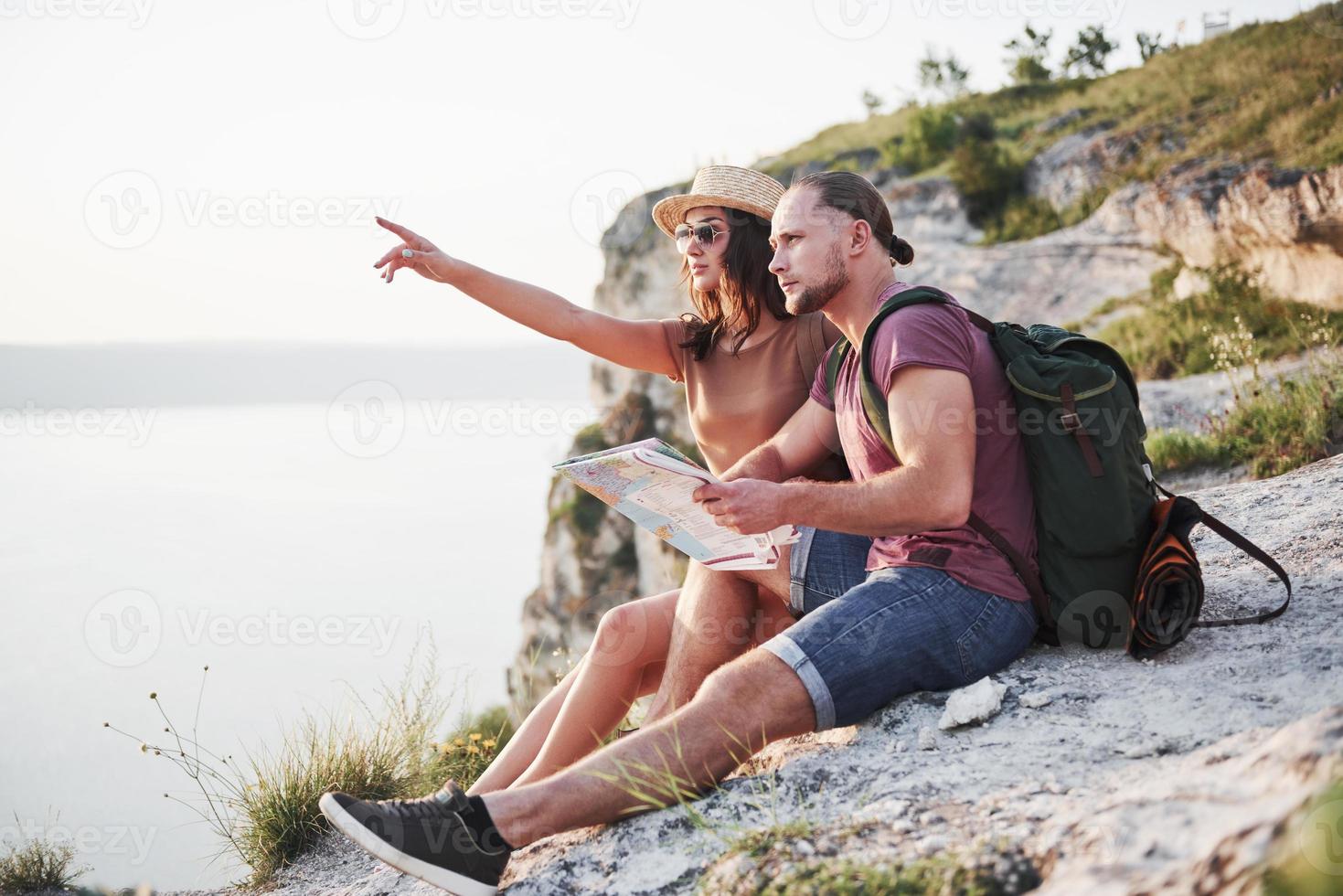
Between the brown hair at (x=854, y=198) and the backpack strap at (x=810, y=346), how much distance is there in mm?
622

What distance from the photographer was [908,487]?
2.53 m

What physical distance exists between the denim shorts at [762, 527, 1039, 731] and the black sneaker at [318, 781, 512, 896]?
947 millimetres

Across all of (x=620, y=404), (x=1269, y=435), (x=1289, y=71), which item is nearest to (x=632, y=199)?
(x=620, y=404)

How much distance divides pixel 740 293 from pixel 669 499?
1293mm

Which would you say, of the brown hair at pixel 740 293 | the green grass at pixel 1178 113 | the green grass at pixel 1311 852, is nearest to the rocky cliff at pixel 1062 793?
the green grass at pixel 1311 852

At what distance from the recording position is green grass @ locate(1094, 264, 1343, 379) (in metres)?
11.3

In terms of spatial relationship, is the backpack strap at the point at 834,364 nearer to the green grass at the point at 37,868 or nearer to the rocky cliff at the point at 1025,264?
the rocky cliff at the point at 1025,264

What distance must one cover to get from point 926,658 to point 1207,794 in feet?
2.95

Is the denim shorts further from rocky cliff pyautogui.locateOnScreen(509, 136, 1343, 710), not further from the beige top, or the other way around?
rocky cliff pyautogui.locateOnScreen(509, 136, 1343, 710)

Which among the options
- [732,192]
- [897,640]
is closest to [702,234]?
[732,192]

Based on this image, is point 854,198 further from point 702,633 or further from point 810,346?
point 702,633

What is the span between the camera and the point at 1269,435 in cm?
626

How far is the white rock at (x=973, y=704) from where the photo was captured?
2.57 meters

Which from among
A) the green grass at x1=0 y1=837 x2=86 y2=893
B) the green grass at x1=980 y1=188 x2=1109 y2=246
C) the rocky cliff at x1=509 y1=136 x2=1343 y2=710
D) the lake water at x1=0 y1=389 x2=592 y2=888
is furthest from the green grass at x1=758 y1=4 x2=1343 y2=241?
the green grass at x1=0 y1=837 x2=86 y2=893
